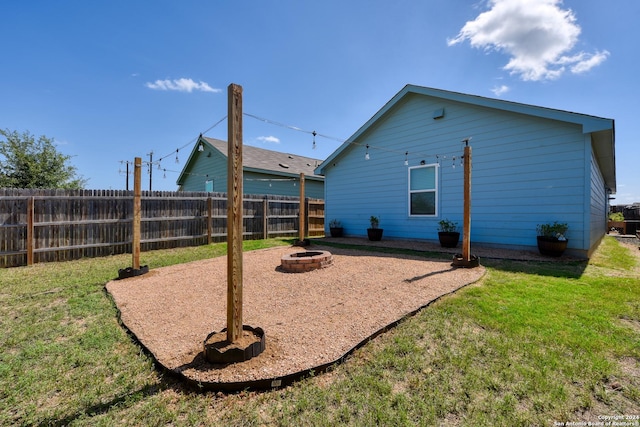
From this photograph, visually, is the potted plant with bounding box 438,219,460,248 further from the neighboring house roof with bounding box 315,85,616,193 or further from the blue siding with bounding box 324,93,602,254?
the neighboring house roof with bounding box 315,85,616,193

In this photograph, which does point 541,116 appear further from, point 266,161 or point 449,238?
point 266,161

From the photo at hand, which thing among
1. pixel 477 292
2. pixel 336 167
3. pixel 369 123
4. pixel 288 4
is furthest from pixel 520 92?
pixel 477 292

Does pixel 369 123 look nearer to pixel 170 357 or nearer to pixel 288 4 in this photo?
pixel 288 4

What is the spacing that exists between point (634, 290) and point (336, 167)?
9.20 m

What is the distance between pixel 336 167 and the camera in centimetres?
1172

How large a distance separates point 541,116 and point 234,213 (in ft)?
26.2

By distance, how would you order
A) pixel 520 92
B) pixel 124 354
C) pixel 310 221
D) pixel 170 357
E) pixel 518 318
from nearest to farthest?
pixel 170 357
pixel 124 354
pixel 518 318
pixel 520 92
pixel 310 221

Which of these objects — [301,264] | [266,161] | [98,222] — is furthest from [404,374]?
[266,161]

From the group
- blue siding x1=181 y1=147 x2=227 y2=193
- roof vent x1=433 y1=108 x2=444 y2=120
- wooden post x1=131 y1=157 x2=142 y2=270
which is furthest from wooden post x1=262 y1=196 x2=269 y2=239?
roof vent x1=433 y1=108 x2=444 y2=120

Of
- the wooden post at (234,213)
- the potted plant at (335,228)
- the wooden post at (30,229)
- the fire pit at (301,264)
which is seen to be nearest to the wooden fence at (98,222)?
the wooden post at (30,229)

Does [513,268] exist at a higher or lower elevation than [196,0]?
lower

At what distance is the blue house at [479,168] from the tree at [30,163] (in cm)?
1921

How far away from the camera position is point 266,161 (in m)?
16.6

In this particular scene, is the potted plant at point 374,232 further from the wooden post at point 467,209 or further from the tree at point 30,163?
the tree at point 30,163
